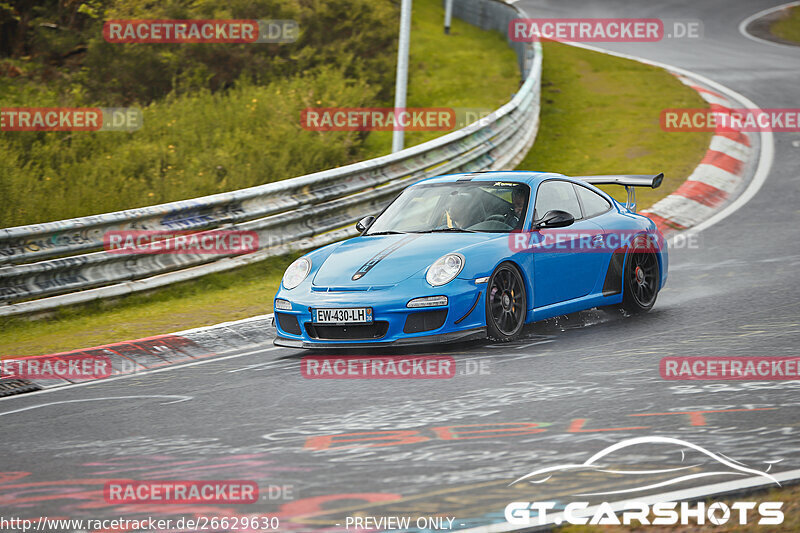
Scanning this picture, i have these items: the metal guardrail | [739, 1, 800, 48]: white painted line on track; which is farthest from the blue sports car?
[739, 1, 800, 48]: white painted line on track

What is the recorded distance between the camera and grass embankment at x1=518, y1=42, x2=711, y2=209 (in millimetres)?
15680

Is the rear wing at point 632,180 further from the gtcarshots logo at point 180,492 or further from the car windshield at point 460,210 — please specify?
the gtcarshots logo at point 180,492

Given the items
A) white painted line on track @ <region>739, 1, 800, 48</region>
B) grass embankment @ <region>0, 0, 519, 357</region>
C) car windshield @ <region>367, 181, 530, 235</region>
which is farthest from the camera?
white painted line on track @ <region>739, 1, 800, 48</region>

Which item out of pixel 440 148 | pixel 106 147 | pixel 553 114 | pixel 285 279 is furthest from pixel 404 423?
pixel 553 114

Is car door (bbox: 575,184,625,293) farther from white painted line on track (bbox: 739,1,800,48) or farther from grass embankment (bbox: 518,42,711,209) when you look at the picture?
white painted line on track (bbox: 739,1,800,48)

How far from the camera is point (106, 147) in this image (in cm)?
1506

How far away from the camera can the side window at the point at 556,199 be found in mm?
8688

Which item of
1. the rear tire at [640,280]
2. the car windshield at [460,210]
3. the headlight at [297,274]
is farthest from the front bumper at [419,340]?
the rear tire at [640,280]

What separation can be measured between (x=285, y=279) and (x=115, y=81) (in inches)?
490

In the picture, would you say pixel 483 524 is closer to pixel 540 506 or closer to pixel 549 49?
pixel 540 506

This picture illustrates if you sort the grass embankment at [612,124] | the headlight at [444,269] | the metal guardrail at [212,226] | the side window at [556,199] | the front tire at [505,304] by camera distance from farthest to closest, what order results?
the grass embankment at [612,124]
the metal guardrail at [212,226]
the side window at [556,199]
the front tire at [505,304]
the headlight at [444,269]

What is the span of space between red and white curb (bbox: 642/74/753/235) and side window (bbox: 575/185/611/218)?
329cm

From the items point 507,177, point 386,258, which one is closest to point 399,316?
point 386,258

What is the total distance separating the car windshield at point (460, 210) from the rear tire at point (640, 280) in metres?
1.24
